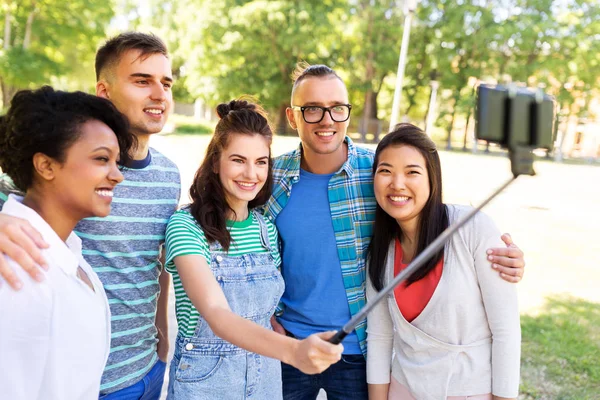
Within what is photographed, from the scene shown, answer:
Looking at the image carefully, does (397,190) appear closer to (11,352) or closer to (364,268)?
(364,268)

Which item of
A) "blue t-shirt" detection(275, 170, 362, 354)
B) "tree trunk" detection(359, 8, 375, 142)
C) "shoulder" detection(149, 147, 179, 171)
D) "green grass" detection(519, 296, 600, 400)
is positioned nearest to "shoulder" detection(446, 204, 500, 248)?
"blue t-shirt" detection(275, 170, 362, 354)

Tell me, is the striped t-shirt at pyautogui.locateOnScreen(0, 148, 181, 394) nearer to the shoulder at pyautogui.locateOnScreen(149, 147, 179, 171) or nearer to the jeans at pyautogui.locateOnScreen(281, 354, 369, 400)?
the shoulder at pyautogui.locateOnScreen(149, 147, 179, 171)

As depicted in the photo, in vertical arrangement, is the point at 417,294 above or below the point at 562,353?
above

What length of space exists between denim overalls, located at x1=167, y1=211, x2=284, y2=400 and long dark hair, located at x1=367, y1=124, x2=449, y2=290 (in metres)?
0.57

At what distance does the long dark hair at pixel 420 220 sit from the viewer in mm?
2445

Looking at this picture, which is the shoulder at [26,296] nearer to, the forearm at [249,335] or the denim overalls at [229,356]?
the forearm at [249,335]

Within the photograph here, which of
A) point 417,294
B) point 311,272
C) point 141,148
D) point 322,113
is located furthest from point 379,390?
point 141,148

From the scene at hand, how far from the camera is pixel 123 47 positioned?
8.15ft

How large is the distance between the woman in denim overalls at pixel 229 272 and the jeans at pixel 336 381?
1.42ft

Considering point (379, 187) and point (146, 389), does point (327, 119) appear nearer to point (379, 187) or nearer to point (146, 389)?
point (379, 187)

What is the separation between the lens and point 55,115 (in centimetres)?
176

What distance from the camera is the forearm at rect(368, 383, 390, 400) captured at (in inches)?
101

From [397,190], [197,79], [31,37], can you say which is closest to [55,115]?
[397,190]

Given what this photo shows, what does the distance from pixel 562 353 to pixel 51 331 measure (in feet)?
17.0
